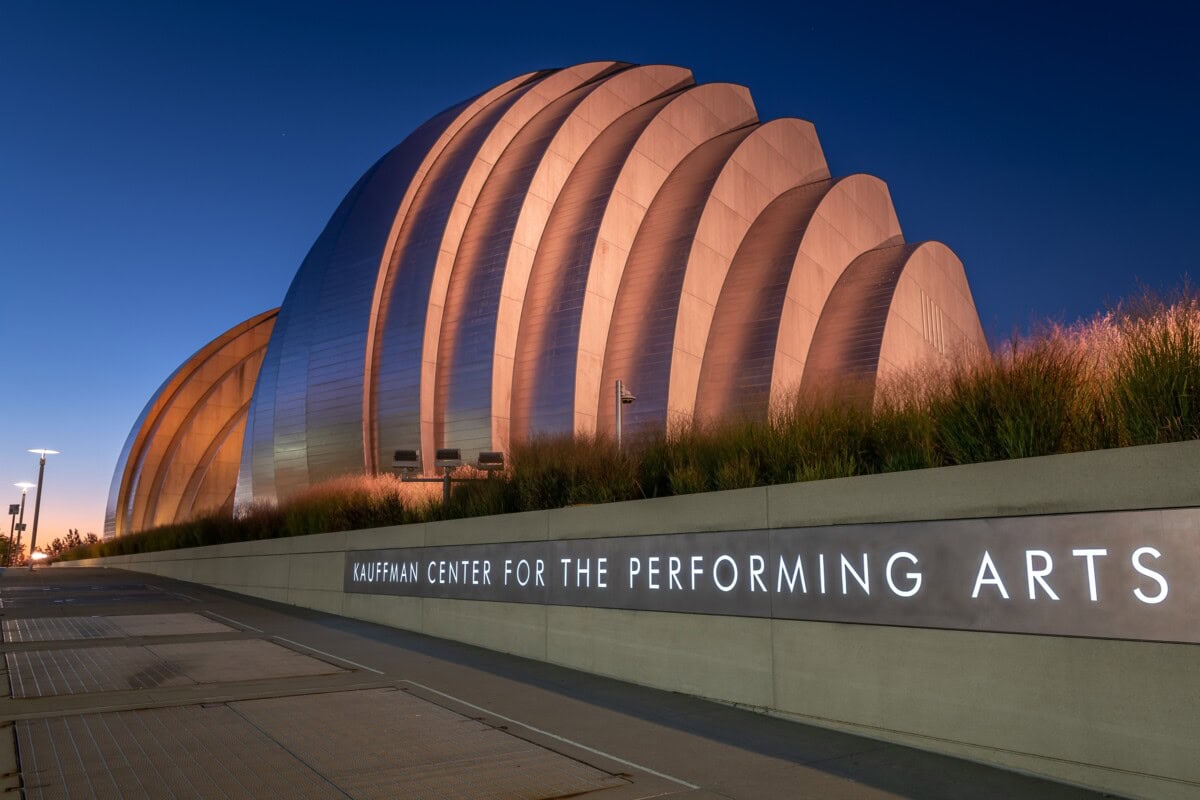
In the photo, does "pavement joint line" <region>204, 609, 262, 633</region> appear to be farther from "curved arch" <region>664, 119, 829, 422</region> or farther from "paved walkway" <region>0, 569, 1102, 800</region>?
"curved arch" <region>664, 119, 829, 422</region>

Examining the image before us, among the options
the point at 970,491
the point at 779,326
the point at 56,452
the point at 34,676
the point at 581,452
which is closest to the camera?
the point at 970,491

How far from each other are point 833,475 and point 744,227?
21.3 m

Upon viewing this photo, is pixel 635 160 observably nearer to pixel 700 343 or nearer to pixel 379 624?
pixel 700 343

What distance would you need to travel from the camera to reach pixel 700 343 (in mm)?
24641

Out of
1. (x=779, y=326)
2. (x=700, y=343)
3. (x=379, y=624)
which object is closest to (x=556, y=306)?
(x=700, y=343)

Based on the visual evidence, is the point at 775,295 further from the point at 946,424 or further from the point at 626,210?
the point at 946,424

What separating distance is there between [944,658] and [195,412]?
53.4 metres

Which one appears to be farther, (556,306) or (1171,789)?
(556,306)

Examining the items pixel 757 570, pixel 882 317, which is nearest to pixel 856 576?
pixel 757 570

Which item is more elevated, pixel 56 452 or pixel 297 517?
pixel 56 452

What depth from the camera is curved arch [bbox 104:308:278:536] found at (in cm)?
5122

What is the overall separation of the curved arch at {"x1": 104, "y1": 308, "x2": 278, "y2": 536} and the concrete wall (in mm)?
47657

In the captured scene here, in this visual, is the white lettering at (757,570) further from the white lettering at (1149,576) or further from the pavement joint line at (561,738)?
the white lettering at (1149,576)

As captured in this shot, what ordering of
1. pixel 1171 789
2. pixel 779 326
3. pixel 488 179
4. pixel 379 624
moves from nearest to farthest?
pixel 1171 789
pixel 379 624
pixel 779 326
pixel 488 179
